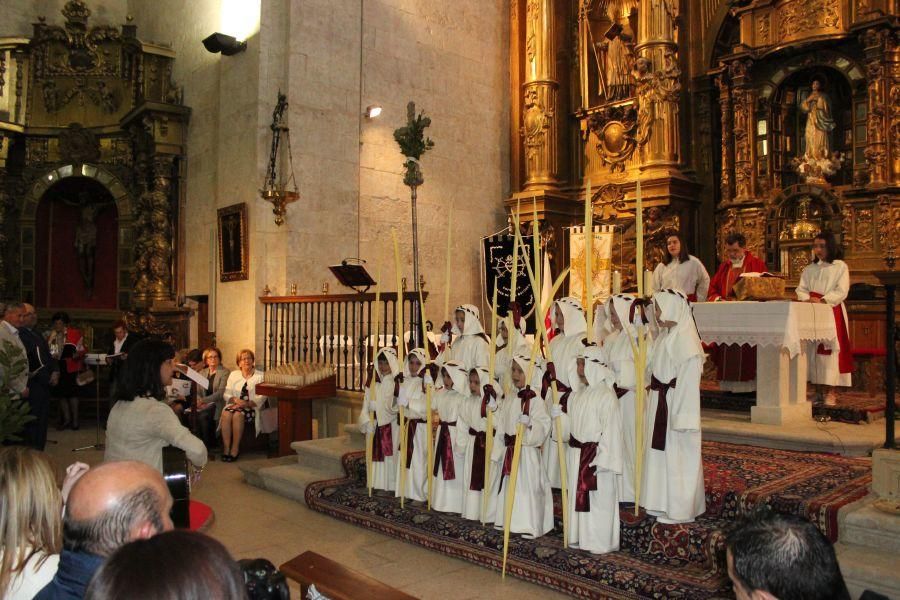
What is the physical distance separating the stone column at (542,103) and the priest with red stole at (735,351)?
5177 mm

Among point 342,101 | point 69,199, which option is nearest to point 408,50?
point 342,101

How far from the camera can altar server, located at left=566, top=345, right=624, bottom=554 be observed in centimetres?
469

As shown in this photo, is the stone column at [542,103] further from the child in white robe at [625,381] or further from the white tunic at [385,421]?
the child in white robe at [625,381]

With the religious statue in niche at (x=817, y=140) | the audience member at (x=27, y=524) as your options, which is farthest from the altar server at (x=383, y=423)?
the religious statue in niche at (x=817, y=140)

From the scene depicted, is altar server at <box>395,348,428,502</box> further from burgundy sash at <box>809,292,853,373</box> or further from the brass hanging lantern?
the brass hanging lantern

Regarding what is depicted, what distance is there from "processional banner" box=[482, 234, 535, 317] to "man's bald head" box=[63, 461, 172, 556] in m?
9.75

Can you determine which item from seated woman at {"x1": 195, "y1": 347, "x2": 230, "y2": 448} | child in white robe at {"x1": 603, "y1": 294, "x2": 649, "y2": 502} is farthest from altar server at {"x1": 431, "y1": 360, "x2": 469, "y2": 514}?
seated woman at {"x1": 195, "y1": 347, "x2": 230, "y2": 448}

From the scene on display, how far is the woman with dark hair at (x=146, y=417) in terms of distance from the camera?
4062 mm

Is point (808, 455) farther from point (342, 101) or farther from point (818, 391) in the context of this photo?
point (342, 101)

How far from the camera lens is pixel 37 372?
7.86 m

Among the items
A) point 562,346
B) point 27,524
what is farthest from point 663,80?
point 27,524

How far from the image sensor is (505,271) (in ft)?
39.4

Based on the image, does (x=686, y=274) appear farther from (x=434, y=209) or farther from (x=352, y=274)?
(x=434, y=209)

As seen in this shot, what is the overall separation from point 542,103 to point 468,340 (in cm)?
766
